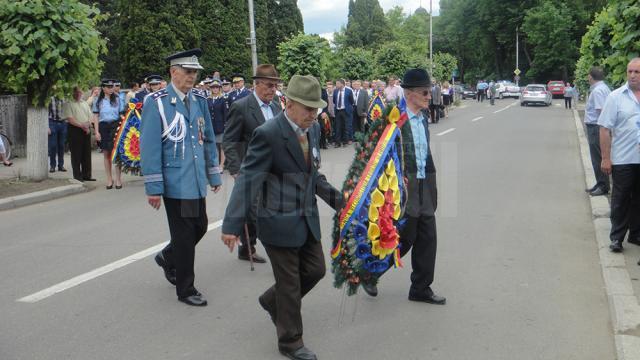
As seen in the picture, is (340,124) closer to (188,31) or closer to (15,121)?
(15,121)

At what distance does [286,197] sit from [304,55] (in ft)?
61.6

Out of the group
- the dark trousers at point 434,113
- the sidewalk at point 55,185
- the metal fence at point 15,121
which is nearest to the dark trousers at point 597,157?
the sidewalk at point 55,185

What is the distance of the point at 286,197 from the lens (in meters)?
4.73

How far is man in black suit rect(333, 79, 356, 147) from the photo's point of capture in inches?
865

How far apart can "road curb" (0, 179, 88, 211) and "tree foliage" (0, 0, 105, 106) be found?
167cm

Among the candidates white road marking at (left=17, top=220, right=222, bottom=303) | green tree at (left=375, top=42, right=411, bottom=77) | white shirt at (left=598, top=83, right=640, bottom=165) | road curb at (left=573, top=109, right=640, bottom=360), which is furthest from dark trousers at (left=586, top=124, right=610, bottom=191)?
green tree at (left=375, top=42, right=411, bottom=77)

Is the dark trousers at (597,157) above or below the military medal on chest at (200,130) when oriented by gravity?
below

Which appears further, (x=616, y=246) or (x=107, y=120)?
(x=107, y=120)

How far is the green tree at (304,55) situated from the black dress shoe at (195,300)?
1725 centimetres

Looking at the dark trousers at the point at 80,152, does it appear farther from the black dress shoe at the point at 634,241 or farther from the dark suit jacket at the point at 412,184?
the black dress shoe at the point at 634,241

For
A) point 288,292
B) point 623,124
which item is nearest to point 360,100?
point 623,124

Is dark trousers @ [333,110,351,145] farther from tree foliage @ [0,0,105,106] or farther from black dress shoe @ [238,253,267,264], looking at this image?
black dress shoe @ [238,253,267,264]

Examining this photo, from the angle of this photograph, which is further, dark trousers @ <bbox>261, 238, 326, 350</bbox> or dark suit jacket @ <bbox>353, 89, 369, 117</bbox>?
dark suit jacket @ <bbox>353, 89, 369, 117</bbox>

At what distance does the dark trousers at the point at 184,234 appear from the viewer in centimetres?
590
